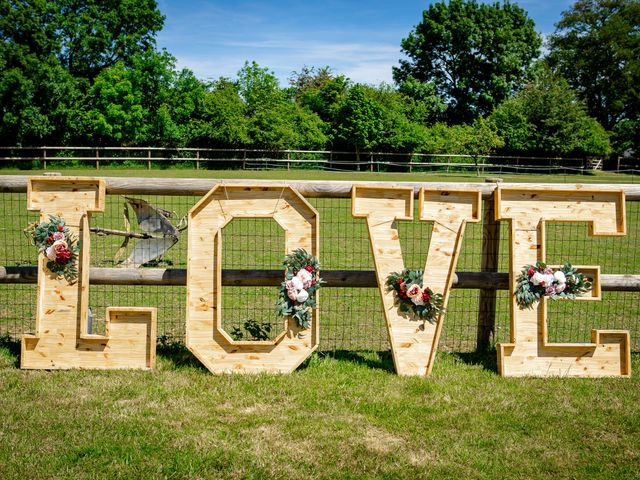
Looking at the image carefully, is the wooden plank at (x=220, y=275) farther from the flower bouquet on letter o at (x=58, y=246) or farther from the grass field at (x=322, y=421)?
the flower bouquet on letter o at (x=58, y=246)

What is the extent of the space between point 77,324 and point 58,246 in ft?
2.23

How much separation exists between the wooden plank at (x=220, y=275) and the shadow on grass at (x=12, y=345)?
1559 millimetres

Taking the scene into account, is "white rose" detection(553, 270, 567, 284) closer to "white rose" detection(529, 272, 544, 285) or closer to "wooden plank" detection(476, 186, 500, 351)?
"white rose" detection(529, 272, 544, 285)

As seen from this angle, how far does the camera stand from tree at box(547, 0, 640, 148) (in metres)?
55.7

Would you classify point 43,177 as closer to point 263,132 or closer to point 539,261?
point 539,261

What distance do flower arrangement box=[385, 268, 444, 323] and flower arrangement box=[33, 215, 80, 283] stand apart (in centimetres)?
268

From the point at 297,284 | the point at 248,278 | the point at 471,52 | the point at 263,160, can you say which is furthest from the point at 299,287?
the point at 471,52

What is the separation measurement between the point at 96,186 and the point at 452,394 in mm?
3436

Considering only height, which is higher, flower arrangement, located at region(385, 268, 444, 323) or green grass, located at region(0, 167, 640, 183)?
green grass, located at region(0, 167, 640, 183)

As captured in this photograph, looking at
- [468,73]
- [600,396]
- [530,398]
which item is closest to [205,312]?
[530,398]

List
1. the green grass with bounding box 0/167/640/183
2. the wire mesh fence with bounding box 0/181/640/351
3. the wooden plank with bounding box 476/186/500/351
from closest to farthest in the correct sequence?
the wooden plank with bounding box 476/186/500/351
the wire mesh fence with bounding box 0/181/640/351
the green grass with bounding box 0/167/640/183

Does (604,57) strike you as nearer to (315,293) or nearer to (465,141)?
(465,141)

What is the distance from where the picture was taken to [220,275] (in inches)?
216

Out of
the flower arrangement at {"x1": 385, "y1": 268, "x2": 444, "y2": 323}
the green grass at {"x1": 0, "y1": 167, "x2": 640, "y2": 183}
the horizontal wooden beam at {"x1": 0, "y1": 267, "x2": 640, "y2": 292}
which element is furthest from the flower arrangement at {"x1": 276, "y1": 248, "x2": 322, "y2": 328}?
the green grass at {"x1": 0, "y1": 167, "x2": 640, "y2": 183}
